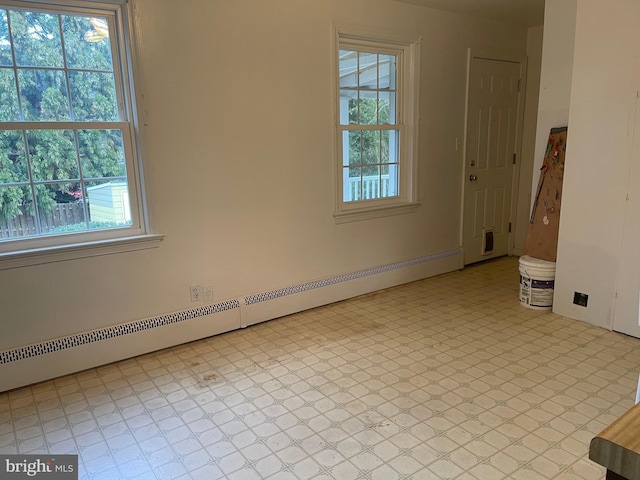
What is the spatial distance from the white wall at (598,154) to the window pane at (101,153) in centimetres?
309

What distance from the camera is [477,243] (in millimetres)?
4852

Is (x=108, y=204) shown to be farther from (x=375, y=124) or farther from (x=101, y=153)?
(x=375, y=124)

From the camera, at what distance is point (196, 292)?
10.3 feet

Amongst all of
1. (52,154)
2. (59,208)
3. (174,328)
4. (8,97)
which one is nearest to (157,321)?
(174,328)

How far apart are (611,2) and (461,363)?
8.27ft

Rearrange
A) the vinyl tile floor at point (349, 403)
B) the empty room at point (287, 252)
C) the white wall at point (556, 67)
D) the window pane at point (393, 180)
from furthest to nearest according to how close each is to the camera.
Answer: the window pane at point (393, 180)
the white wall at point (556, 67)
the empty room at point (287, 252)
the vinyl tile floor at point (349, 403)

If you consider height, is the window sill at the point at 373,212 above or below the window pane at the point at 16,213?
below

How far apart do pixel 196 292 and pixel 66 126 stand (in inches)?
51.1

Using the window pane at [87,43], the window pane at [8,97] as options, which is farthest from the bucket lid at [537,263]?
the window pane at [8,97]

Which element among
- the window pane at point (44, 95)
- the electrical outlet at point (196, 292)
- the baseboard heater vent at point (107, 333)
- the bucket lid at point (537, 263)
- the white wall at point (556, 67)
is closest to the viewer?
the window pane at point (44, 95)

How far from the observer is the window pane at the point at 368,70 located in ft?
12.4

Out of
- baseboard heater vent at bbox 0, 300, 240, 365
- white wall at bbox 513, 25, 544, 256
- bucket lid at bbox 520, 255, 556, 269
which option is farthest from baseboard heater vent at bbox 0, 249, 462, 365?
white wall at bbox 513, 25, 544, 256

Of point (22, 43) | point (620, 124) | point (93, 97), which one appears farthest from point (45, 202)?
point (620, 124)

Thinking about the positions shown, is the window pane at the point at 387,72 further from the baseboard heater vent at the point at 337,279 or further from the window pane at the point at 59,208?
the window pane at the point at 59,208
